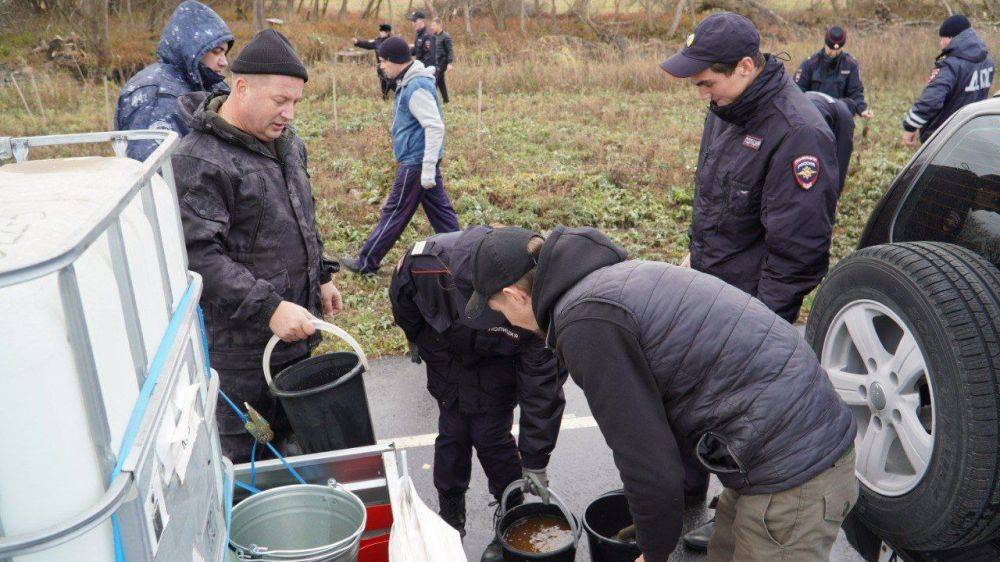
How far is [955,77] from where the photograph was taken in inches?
309

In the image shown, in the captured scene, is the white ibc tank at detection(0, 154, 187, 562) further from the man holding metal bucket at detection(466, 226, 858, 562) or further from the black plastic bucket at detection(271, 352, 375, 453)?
the black plastic bucket at detection(271, 352, 375, 453)

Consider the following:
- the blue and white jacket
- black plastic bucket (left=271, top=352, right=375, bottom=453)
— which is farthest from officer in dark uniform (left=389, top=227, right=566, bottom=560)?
the blue and white jacket

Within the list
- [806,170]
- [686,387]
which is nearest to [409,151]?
[806,170]

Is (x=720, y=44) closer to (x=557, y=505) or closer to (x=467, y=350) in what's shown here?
(x=467, y=350)

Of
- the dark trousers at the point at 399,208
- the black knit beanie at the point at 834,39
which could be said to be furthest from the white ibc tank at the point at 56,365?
the black knit beanie at the point at 834,39

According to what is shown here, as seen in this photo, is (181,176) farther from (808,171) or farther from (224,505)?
(808,171)

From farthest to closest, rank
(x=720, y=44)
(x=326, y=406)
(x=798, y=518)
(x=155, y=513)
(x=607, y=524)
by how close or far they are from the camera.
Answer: (x=720, y=44), (x=607, y=524), (x=326, y=406), (x=798, y=518), (x=155, y=513)

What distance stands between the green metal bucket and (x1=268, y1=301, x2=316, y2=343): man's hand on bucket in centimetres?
71

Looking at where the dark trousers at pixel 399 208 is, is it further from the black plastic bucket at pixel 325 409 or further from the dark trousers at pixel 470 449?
the black plastic bucket at pixel 325 409

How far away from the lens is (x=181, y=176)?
3.22m

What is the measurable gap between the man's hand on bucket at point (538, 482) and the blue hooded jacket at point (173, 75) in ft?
8.25

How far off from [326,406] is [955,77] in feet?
24.4

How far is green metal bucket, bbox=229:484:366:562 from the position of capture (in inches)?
103

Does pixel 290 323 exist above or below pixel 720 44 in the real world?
below
